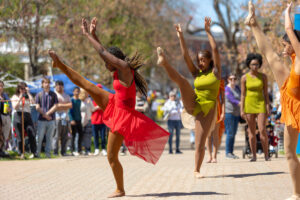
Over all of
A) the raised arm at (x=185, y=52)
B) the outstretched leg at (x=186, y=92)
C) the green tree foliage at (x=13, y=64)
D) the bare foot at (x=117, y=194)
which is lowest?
the bare foot at (x=117, y=194)

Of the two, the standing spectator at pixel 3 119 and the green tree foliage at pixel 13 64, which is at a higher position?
the green tree foliage at pixel 13 64

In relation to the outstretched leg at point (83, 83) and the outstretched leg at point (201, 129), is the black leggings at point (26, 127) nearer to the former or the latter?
the outstretched leg at point (201, 129)

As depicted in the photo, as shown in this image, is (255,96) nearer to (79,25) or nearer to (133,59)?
(133,59)

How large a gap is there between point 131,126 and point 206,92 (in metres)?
2.20

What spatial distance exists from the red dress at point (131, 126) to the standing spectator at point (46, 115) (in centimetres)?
726

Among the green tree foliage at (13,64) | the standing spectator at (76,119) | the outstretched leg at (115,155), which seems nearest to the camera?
the outstretched leg at (115,155)

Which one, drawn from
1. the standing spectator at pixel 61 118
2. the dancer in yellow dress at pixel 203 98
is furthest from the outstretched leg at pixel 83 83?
the standing spectator at pixel 61 118

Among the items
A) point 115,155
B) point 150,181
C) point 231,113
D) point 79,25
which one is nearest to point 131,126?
point 115,155

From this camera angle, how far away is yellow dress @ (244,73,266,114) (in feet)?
41.4

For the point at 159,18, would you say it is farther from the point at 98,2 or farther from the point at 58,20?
the point at 58,20

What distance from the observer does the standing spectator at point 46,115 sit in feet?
49.5

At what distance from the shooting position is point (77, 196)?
809 cm

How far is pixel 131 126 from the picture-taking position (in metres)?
7.87

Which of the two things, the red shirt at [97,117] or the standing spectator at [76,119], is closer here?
the standing spectator at [76,119]
